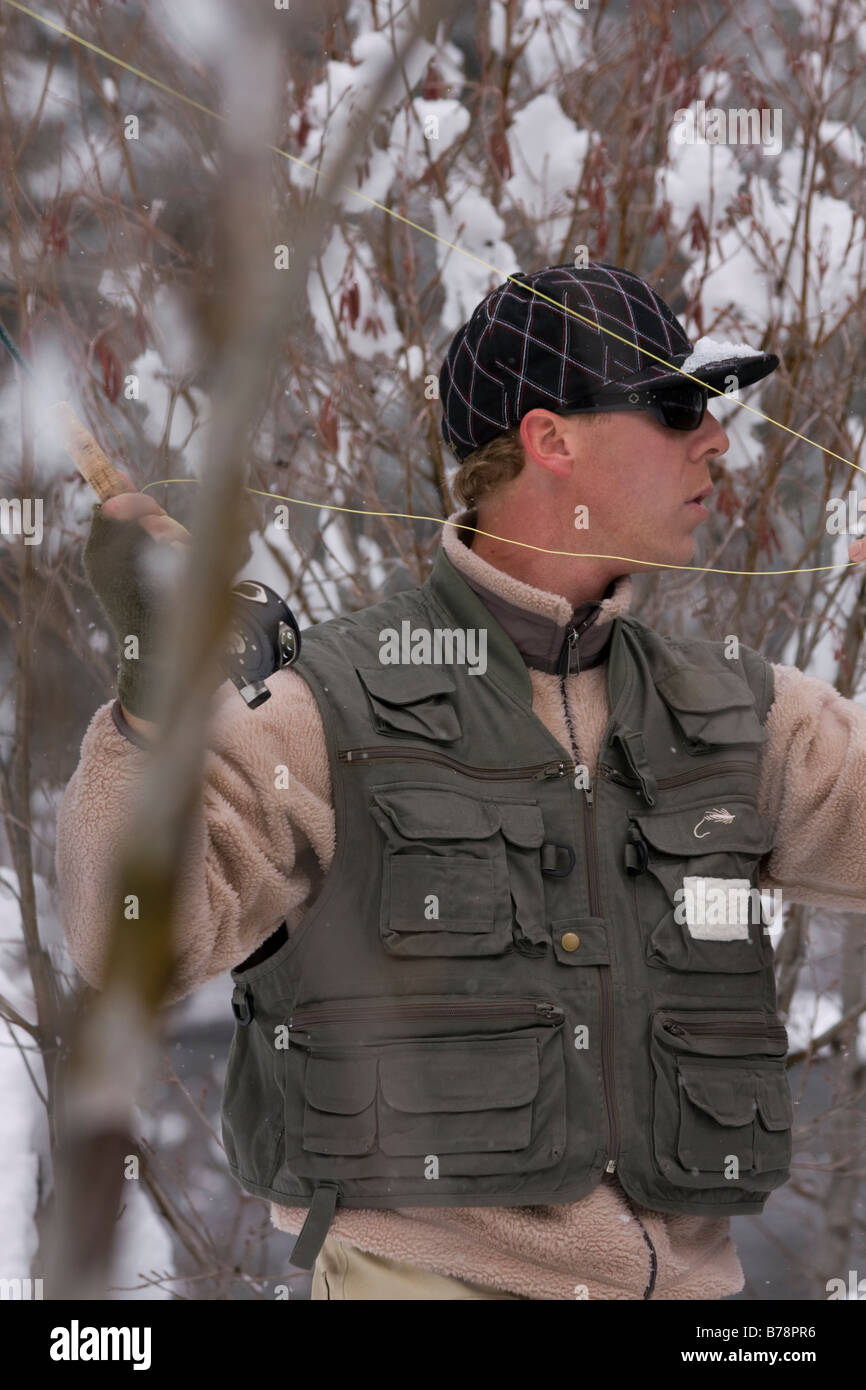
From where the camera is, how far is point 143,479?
170 cm

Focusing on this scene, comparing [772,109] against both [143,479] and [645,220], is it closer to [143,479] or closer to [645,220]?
[645,220]

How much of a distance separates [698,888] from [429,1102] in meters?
0.31

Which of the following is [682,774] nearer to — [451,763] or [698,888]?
[698,888]

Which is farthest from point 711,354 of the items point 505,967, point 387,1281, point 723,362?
point 387,1281

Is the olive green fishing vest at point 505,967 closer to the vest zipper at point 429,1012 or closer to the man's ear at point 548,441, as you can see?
the vest zipper at point 429,1012

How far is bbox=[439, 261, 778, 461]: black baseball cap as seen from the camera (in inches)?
52.6

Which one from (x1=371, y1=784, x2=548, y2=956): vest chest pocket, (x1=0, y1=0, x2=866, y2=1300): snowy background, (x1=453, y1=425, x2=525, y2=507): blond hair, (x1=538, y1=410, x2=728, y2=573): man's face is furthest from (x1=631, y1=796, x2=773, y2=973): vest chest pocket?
(x1=0, y1=0, x2=866, y2=1300): snowy background

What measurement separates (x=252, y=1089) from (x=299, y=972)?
14cm

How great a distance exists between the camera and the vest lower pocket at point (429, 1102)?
1.21 m

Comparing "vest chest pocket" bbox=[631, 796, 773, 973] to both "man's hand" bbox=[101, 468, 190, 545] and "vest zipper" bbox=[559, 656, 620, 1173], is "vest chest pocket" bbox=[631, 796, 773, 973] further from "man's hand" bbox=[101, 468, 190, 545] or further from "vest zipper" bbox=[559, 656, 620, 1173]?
"man's hand" bbox=[101, 468, 190, 545]

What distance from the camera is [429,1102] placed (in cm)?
121

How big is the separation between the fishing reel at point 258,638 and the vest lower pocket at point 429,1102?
0.37 metres

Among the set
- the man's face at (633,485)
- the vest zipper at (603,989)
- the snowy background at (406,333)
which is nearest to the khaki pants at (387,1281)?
the vest zipper at (603,989)

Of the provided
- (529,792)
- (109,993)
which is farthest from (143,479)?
(109,993)
